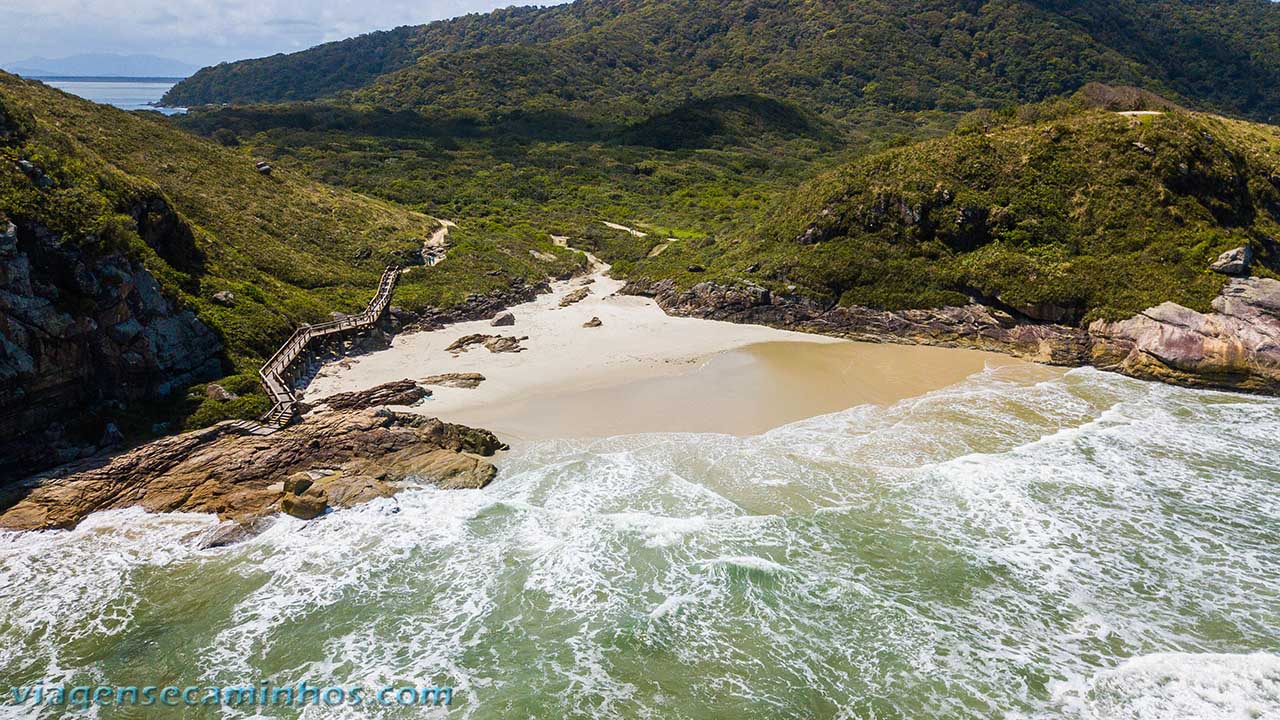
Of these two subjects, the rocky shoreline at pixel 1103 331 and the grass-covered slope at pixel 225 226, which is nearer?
the grass-covered slope at pixel 225 226

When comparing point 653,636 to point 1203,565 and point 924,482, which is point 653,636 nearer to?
point 924,482

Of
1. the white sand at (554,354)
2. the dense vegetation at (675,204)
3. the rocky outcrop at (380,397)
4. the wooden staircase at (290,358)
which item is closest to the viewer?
the wooden staircase at (290,358)

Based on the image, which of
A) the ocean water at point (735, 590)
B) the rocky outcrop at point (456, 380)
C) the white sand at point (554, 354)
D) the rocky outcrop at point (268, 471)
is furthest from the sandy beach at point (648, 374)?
the ocean water at point (735, 590)

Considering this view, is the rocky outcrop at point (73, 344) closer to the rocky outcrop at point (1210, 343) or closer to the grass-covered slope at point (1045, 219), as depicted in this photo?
the grass-covered slope at point (1045, 219)

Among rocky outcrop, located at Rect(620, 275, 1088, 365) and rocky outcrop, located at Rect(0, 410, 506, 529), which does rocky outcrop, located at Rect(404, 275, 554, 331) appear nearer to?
rocky outcrop, located at Rect(620, 275, 1088, 365)

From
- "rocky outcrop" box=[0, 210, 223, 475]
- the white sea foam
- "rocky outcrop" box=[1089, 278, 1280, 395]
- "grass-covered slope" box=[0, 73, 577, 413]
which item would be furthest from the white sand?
the white sea foam

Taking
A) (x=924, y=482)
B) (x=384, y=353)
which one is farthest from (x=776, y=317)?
(x=384, y=353)
